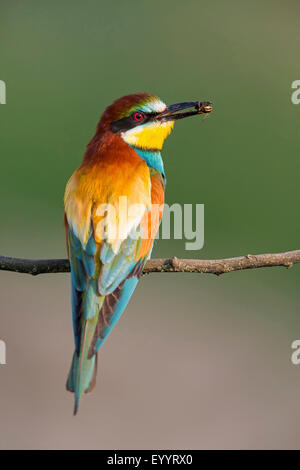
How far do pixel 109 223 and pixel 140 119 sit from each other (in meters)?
0.50

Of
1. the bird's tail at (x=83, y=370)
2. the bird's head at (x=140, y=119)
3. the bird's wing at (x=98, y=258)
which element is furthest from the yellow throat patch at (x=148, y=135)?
the bird's tail at (x=83, y=370)

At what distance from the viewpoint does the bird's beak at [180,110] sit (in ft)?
7.66

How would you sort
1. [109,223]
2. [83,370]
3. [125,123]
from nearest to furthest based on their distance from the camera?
[83,370] → [109,223] → [125,123]

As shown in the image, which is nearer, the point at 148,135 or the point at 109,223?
the point at 109,223

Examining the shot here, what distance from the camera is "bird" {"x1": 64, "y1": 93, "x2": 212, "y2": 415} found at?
6.28ft

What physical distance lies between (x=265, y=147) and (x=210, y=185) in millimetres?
477

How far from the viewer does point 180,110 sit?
7.79 feet

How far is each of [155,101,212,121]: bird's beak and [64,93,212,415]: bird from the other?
4cm

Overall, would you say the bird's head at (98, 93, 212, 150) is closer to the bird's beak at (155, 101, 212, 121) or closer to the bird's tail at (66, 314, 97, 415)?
the bird's beak at (155, 101, 212, 121)

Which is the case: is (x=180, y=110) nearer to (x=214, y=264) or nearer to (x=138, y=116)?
(x=138, y=116)

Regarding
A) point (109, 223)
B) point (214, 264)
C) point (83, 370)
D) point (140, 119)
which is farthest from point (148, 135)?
point (83, 370)

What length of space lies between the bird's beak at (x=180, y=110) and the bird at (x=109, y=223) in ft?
0.14

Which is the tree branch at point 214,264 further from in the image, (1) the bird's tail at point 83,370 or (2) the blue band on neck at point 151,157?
(2) the blue band on neck at point 151,157

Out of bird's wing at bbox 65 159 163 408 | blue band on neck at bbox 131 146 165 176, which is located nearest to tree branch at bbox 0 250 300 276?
bird's wing at bbox 65 159 163 408
